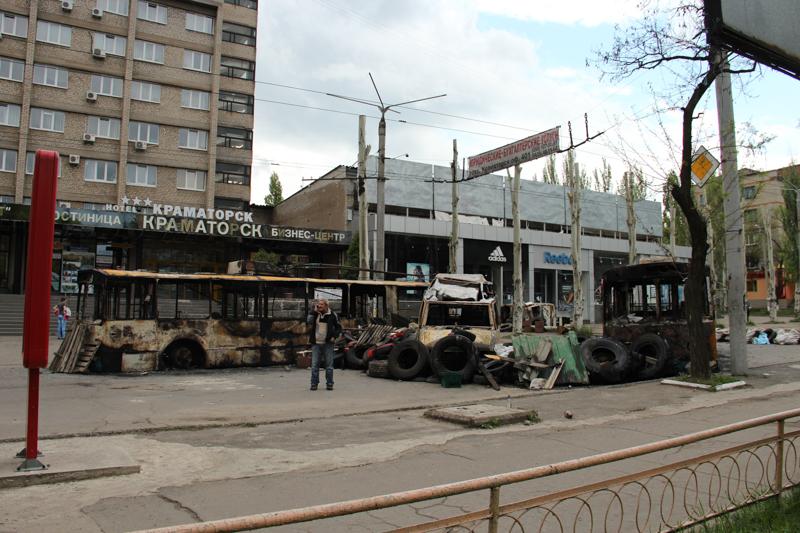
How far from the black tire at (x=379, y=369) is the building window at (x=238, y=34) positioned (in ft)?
114

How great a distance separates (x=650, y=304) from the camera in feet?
52.7

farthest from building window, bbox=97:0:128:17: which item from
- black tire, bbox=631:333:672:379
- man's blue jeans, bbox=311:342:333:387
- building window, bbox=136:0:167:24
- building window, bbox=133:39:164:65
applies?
black tire, bbox=631:333:672:379

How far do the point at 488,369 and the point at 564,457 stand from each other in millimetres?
6600

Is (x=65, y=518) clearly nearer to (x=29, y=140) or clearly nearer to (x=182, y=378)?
(x=182, y=378)

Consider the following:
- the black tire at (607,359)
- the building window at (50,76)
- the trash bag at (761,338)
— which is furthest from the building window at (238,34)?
the black tire at (607,359)

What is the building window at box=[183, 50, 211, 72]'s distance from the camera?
4016 cm

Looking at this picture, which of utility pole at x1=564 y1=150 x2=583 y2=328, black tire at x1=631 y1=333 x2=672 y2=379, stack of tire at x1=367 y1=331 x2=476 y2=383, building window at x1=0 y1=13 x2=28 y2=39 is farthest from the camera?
building window at x1=0 y1=13 x2=28 y2=39

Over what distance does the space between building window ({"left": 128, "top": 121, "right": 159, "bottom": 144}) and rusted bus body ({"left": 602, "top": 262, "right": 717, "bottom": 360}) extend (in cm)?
3219

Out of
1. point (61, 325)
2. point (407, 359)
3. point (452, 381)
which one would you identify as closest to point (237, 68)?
point (61, 325)

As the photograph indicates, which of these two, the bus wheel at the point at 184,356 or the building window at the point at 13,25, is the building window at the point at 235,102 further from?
the bus wheel at the point at 184,356

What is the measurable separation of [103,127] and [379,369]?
3122 centimetres

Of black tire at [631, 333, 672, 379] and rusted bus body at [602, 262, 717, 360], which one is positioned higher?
rusted bus body at [602, 262, 717, 360]

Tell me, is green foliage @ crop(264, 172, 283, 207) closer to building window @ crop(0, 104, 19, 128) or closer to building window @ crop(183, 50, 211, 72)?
building window @ crop(183, 50, 211, 72)

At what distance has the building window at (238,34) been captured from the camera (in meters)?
42.2
